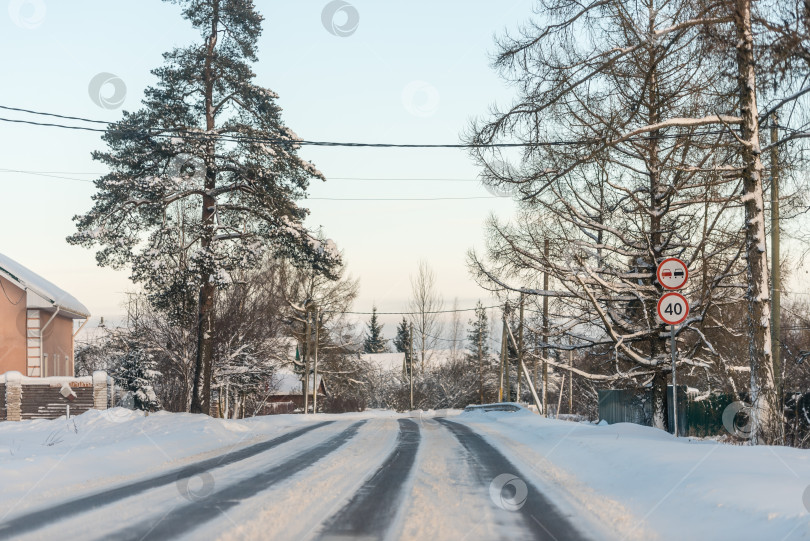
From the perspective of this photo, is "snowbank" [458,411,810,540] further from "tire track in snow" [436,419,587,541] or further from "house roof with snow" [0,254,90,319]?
"house roof with snow" [0,254,90,319]

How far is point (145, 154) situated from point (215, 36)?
16.8ft

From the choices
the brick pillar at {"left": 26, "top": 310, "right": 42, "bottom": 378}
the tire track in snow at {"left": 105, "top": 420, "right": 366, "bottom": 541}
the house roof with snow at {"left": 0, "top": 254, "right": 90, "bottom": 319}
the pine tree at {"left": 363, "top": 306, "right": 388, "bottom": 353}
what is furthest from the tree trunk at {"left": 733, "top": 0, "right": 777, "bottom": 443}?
the pine tree at {"left": 363, "top": 306, "right": 388, "bottom": 353}

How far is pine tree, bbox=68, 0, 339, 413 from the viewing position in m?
22.8

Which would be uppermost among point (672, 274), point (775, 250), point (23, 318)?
point (775, 250)

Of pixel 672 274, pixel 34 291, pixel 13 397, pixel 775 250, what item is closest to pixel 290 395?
pixel 34 291

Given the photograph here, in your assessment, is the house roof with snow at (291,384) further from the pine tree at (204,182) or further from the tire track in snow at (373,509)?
the tire track in snow at (373,509)

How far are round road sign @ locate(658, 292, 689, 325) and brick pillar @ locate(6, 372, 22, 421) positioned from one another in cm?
2231

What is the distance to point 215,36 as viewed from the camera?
982 inches

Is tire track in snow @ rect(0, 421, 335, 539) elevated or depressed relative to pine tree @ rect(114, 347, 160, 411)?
elevated

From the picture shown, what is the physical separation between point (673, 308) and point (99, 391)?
2059cm

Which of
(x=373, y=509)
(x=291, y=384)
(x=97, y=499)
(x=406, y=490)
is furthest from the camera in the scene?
(x=291, y=384)

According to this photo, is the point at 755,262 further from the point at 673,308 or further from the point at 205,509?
the point at 205,509

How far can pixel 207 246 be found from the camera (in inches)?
917

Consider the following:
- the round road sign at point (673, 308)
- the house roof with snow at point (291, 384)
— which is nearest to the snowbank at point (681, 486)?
the round road sign at point (673, 308)
